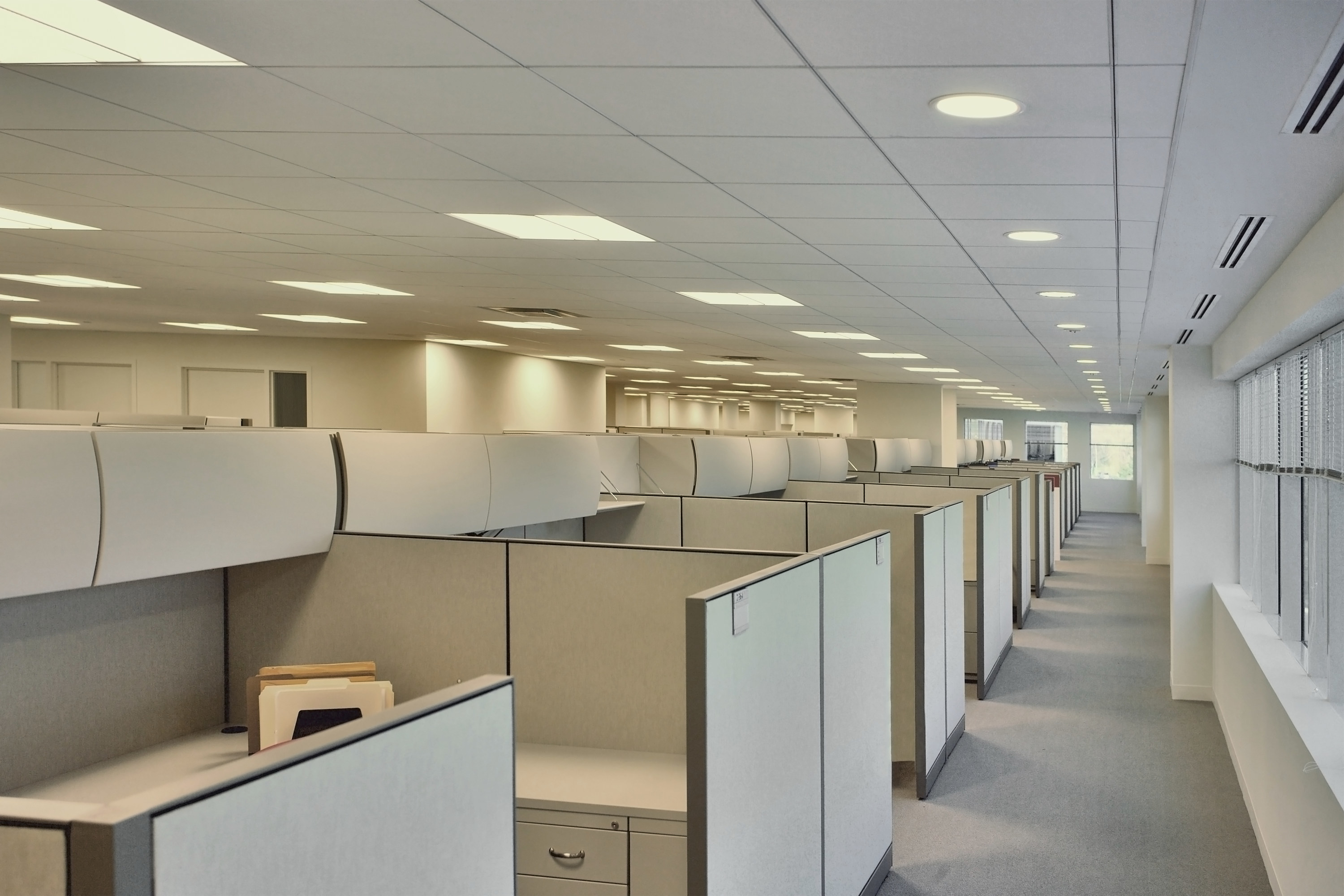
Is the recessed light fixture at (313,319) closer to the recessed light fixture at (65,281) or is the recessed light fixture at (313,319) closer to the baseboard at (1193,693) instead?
the recessed light fixture at (65,281)

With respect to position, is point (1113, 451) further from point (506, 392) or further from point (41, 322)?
point (41, 322)

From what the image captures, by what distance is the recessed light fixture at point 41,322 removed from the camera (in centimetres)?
812

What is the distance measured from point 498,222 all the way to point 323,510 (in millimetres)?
1636

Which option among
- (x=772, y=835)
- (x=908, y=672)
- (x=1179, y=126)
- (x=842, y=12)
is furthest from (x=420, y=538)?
(x=908, y=672)

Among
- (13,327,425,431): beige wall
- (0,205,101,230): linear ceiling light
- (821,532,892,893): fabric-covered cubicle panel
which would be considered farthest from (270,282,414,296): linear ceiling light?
(821,532,892,893): fabric-covered cubicle panel

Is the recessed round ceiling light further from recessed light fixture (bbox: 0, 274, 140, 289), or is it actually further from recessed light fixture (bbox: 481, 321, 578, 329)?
recessed light fixture (bbox: 481, 321, 578, 329)

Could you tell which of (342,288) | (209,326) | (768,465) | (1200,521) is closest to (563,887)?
(768,465)

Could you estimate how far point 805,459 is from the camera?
6.27 m

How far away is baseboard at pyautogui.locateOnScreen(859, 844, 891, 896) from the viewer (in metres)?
3.06

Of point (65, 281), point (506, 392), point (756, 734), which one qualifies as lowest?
point (756, 734)

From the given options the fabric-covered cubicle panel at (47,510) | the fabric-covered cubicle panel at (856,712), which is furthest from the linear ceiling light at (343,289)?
the fabric-covered cubicle panel at (47,510)

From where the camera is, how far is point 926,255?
4.14 meters

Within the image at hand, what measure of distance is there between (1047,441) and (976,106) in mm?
24235

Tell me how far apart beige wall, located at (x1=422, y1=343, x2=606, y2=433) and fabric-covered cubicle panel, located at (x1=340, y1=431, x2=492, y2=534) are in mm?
5772
